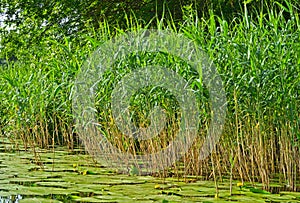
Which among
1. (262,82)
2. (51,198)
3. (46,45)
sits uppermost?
(46,45)

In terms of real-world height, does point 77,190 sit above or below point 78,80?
below

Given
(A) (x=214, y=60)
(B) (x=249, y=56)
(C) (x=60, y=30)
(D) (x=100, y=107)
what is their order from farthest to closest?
(C) (x=60, y=30), (D) (x=100, y=107), (A) (x=214, y=60), (B) (x=249, y=56)

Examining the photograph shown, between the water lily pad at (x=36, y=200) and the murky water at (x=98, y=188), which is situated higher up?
the murky water at (x=98, y=188)

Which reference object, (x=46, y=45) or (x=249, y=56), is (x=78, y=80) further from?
(x=46, y=45)

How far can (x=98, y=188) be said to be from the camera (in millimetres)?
3916

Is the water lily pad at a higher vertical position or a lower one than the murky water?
lower

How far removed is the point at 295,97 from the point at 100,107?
5.72 ft

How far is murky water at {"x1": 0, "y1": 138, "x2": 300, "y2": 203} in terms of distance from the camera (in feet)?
11.7

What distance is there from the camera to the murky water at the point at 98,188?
357cm

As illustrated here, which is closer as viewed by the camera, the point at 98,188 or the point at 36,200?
the point at 36,200

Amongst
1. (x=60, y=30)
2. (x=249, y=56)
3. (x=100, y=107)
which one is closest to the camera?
(x=249, y=56)

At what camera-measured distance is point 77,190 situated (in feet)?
12.6

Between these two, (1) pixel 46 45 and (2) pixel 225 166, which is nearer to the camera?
(2) pixel 225 166

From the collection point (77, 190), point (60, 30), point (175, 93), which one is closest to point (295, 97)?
point (175, 93)
